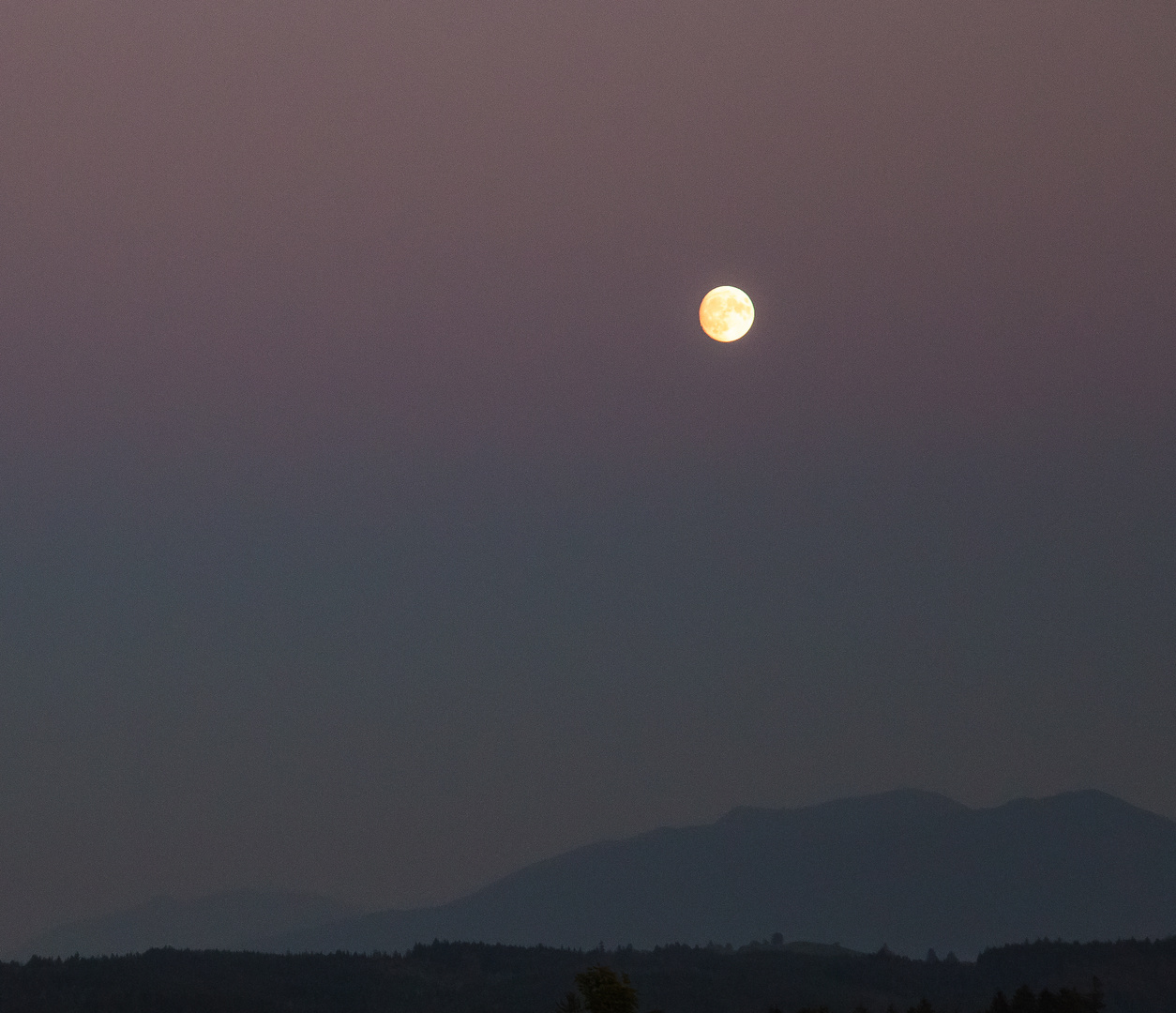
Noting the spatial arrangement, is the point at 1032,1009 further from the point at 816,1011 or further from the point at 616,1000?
the point at 616,1000

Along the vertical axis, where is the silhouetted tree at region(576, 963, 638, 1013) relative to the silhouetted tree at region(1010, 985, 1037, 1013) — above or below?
below

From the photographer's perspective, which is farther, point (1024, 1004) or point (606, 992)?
point (1024, 1004)

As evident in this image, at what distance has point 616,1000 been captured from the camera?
83.6 metres

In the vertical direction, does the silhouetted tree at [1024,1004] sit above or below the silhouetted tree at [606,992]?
above

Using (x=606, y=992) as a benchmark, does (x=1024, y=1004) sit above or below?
above

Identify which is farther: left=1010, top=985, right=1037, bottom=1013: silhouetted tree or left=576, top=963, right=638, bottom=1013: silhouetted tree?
left=1010, top=985, right=1037, bottom=1013: silhouetted tree

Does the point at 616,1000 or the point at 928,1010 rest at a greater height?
the point at 928,1010

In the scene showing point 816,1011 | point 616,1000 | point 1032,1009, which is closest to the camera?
point 616,1000

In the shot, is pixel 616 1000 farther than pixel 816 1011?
No

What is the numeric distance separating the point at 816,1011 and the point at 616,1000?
21990 millimetres

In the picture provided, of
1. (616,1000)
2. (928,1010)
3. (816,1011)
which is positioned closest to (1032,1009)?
(928,1010)

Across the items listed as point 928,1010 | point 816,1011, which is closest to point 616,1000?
point 816,1011

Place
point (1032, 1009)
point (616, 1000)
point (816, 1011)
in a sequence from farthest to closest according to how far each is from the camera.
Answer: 1. point (1032, 1009)
2. point (816, 1011)
3. point (616, 1000)

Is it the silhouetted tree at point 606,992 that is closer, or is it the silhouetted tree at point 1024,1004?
the silhouetted tree at point 606,992
